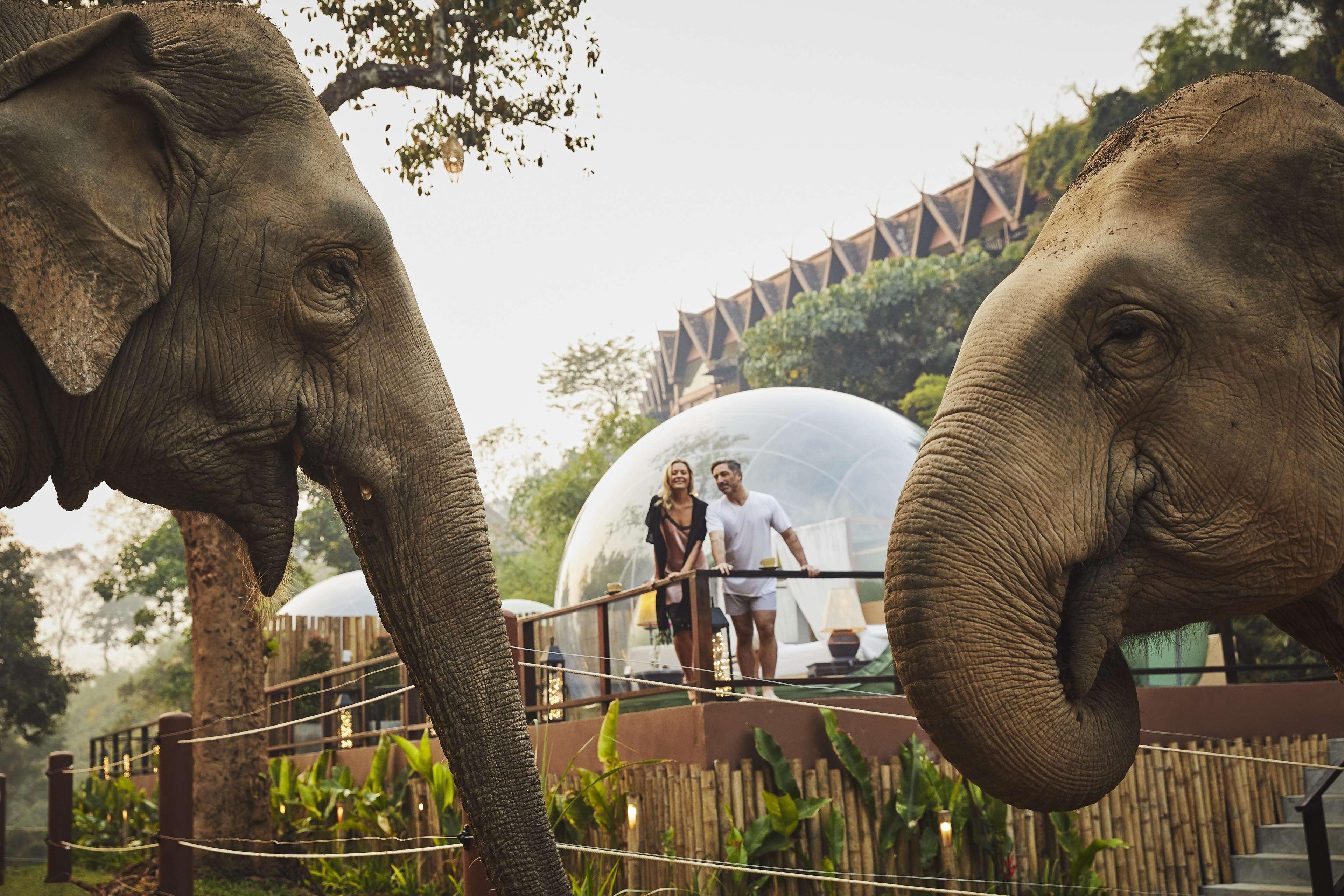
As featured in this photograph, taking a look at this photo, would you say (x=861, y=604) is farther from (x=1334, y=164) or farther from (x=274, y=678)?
(x=274, y=678)

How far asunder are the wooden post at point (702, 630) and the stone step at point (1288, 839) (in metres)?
4.01

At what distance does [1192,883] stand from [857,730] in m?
2.49

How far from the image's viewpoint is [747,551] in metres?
8.46

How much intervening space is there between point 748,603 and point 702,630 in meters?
1.08

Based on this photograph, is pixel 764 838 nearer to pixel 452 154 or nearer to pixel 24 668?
pixel 452 154

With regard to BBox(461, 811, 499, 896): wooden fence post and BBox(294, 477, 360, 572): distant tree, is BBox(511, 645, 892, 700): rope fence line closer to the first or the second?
BBox(461, 811, 499, 896): wooden fence post

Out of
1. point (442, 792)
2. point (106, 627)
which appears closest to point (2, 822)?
point (442, 792)

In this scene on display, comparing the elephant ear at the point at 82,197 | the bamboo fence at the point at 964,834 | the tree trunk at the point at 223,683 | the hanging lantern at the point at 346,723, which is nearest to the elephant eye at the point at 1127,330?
the elephant ear at the point at 82,197

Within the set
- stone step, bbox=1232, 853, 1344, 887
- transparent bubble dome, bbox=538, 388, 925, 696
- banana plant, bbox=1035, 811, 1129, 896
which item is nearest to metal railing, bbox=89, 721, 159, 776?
transparent bubble dome, bbox=538, 388, 925, 696

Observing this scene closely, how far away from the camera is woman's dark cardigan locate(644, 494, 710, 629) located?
27.1 feet

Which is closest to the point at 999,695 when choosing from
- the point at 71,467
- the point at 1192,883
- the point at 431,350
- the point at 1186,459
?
the point at 1186,459

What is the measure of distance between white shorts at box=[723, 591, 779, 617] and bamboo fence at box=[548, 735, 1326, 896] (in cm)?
127

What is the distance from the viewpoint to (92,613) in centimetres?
8069

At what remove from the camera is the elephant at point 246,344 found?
2299mm
